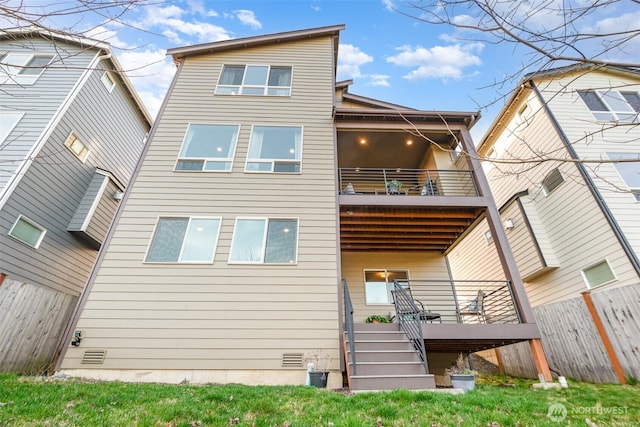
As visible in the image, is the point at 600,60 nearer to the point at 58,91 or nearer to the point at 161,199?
the point at 161,199

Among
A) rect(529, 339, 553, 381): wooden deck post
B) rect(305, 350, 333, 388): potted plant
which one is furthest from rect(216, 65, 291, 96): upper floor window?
rect(529, 339, 553, 381): wooden deck post

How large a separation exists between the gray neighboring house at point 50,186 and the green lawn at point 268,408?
3257 millimetres

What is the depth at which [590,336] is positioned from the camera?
23.3ft

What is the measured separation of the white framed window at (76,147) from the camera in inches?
365

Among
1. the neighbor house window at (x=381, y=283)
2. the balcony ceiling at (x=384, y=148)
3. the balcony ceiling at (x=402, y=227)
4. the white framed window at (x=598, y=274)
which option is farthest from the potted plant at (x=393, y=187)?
the white framed window at (x=598, y=274)

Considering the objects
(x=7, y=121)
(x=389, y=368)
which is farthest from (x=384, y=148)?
(x=7, y=121)

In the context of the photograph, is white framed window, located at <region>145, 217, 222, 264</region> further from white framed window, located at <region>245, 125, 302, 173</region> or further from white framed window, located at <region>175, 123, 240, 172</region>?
white framed window, located at <region>245, 125, 302, 173</region>

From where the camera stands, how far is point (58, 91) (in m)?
9.48

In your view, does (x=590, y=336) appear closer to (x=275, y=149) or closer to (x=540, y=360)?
(x=540, y=360)

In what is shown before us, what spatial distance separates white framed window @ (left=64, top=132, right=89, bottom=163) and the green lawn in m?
7.31

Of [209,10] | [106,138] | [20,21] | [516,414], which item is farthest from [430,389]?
[106,138]

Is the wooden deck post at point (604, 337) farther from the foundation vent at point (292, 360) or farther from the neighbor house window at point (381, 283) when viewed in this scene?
the foundation vent at point (292, 360)

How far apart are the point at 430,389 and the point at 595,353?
516cm

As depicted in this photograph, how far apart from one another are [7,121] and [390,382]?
1189 cm
